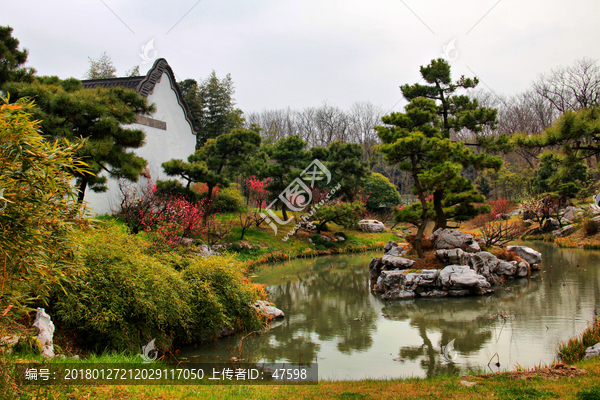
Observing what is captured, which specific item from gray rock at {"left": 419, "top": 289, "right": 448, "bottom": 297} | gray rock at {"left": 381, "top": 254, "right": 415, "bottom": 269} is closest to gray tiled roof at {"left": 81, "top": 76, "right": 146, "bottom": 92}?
gray rock at {"left": 381, "top": 254, "right": 415, "bottom": 269}

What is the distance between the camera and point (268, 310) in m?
7.32

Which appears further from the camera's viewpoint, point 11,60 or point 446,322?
point 11,60

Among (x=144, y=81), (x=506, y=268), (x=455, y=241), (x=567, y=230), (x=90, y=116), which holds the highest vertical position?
(x=144, y=81)

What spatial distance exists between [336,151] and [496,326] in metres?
14.0

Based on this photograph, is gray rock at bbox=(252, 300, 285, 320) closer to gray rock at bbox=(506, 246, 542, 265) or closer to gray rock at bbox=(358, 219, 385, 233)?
gray rock at bbox=(506, 246, 542, 265)

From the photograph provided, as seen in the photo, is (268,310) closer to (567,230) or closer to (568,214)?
(567,230)

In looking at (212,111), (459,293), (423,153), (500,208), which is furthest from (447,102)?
(212,111)

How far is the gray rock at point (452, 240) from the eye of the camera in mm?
10125

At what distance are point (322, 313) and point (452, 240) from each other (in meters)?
4.49

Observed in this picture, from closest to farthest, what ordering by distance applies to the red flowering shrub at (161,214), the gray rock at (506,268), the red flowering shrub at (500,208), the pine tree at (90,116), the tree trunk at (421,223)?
the pine tree at (90,116) → the gray rock at (506,268) → the tree trunk at (421,223) → the red flowering shrub at (161,214) → the red flowering shrub at (500,208)

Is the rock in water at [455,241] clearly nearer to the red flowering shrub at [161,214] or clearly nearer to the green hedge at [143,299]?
the green hedge at [143,299]

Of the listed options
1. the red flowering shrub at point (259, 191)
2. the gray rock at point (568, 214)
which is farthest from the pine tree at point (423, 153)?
the gray rock at point (568, 214)

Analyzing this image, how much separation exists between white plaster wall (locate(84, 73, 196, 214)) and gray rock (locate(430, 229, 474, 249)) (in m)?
10.9

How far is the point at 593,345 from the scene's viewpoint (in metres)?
4.66
